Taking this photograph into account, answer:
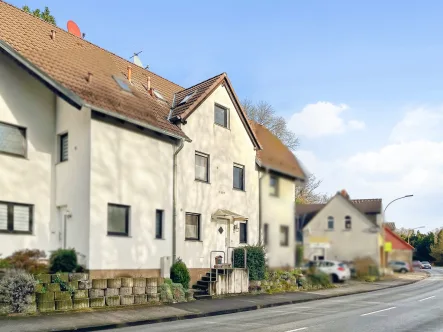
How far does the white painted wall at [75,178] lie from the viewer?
17.0 m

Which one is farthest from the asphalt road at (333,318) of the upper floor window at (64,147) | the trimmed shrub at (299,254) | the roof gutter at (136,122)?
the upper floor window at (64,147)

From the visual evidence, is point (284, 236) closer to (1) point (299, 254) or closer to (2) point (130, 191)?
(1) point (299, 254)

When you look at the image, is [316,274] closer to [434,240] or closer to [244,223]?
[434,240]

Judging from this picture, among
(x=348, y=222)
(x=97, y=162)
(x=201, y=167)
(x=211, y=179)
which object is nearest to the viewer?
(x=348, y=222)

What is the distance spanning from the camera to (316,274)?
6.15 meters

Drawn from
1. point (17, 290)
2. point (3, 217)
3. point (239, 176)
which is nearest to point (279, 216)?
point (17, 290)

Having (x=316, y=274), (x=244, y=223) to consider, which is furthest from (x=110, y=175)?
(x=316, y=274)

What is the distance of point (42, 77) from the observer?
55.9 ft

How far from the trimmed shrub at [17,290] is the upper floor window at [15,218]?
101 inches

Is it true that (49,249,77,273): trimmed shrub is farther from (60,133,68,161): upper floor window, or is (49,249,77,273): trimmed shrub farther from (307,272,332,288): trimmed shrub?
(307,272,332,288): trimmed shrub

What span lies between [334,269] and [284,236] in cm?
92

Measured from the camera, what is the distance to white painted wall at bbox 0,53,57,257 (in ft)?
54.0

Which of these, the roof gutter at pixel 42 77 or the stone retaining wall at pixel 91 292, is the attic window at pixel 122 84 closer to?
the roof gutter at pixel 42 77

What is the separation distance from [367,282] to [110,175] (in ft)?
44.1
